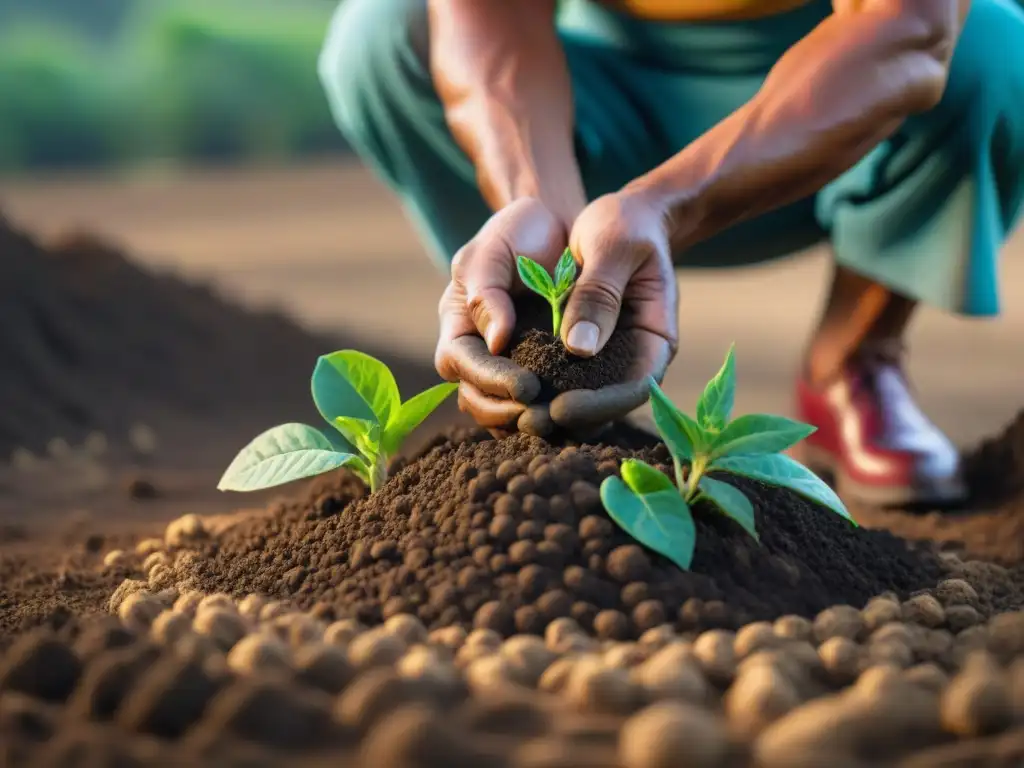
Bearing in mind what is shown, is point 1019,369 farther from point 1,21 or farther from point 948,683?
point 1,21

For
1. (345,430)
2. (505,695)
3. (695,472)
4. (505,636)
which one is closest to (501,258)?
(345,430)

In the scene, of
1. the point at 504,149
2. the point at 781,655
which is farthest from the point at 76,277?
the point at 781,655

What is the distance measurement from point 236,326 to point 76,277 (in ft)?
1.37

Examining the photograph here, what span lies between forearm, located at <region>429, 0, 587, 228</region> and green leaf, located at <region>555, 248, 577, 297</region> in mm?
228

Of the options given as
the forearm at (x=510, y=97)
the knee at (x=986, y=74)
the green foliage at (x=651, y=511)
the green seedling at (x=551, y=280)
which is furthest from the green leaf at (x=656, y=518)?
the knee at (x=986, y=74)

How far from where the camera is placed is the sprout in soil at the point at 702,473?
3.58 feet

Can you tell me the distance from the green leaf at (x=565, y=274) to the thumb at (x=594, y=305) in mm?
11

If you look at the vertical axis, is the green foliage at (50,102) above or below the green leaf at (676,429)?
above

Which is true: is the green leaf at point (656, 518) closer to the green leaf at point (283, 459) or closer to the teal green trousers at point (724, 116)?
the green leaf at point (283, 459)

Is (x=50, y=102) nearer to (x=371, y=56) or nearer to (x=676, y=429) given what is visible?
(x=371, y=56)

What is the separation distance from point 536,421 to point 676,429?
0.15 meters

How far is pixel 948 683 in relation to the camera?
3.04 ft

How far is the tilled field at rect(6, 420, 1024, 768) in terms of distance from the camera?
0.80m

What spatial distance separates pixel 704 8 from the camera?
1.80 metres
